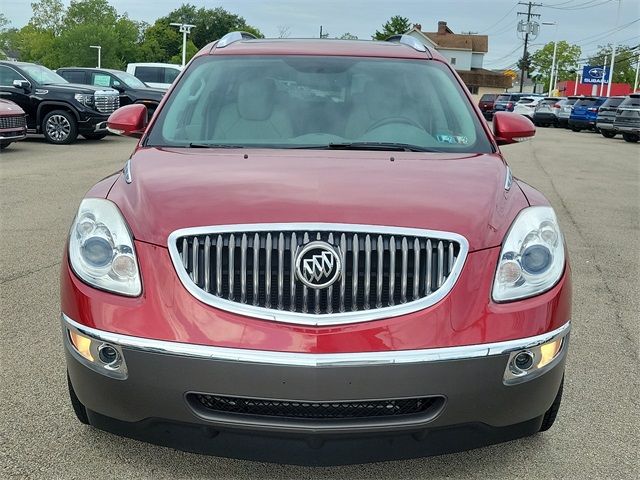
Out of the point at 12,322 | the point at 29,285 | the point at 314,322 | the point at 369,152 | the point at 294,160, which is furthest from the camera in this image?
the point at 29,285

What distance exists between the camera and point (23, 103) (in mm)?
16766

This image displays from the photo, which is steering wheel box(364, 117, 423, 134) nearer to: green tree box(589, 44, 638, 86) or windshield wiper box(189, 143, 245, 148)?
windshield wiper box(189, 143, 245, 148)

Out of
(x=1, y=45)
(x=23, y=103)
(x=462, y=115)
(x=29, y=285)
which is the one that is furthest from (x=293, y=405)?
(x=1, y=45)

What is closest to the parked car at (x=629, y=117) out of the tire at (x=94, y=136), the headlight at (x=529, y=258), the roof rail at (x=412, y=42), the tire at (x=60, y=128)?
the tire at (x=94, y=136)

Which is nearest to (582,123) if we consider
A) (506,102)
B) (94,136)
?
(506,102)

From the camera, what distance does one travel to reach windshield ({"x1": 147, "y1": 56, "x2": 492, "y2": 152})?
3.69 m

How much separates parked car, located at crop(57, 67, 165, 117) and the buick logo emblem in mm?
18718

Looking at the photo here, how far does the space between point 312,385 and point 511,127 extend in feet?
8.03

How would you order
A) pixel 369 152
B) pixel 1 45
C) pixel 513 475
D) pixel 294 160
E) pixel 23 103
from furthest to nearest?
pixel 1 45, pixel 23 103, pixel 369 152, pixel 294 160, pixel 513 475

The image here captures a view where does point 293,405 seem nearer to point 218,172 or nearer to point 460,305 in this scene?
point 460,305

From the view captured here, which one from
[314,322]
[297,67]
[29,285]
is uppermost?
[297,67]

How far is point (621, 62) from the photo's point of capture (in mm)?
121812

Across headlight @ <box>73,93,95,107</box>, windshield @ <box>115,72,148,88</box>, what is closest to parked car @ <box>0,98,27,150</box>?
headlight @ <box>73,93,95,107</box>

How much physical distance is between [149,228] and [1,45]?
130 meters
